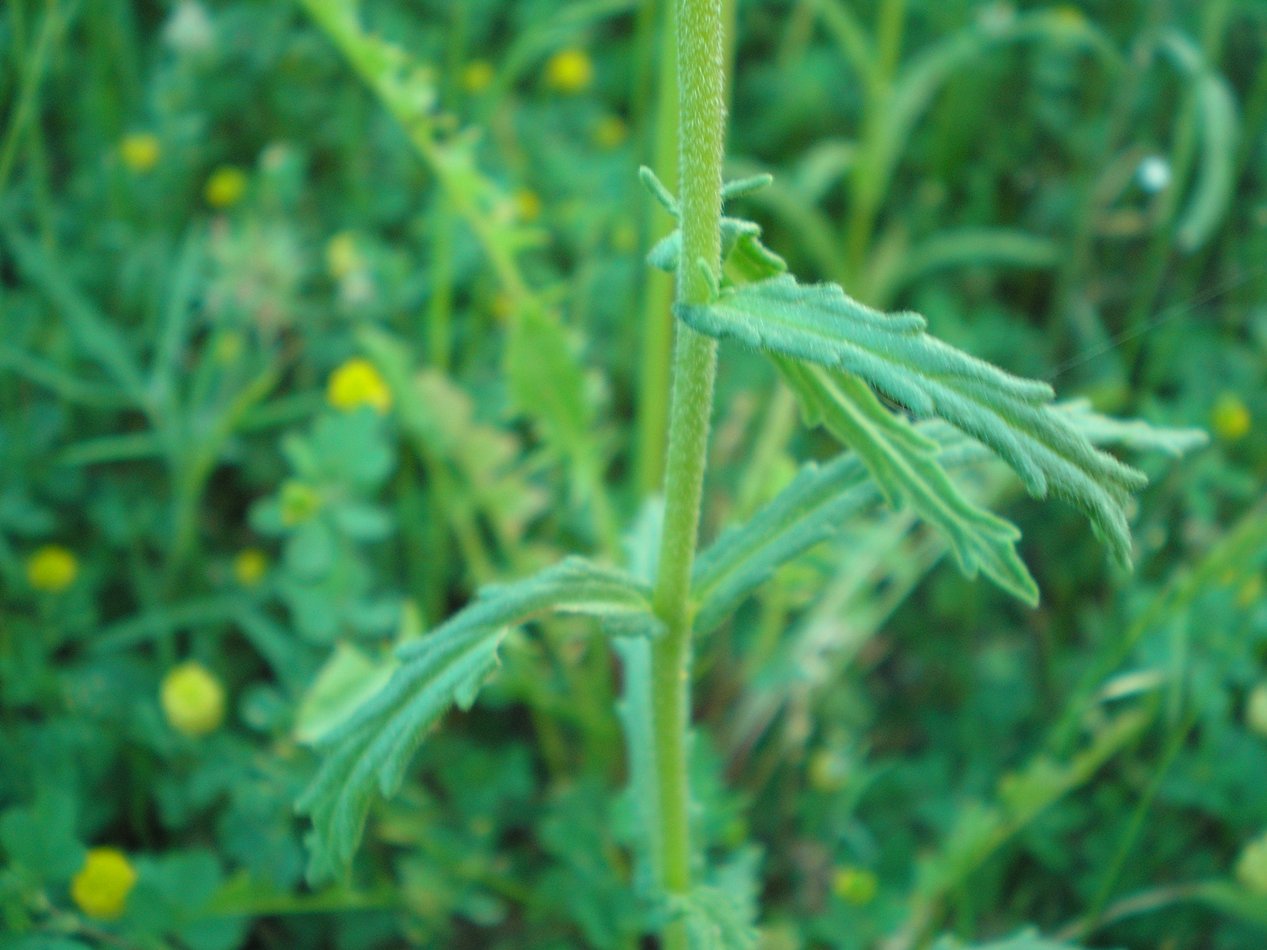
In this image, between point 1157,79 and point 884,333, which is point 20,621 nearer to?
point 884,333

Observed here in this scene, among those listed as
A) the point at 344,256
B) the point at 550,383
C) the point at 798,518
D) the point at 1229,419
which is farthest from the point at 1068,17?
the point at 798,518

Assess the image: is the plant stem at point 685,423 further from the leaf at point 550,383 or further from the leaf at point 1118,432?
the leaf at point 550,383

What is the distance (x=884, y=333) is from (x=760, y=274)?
0.18 meters

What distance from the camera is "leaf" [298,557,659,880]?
97cm

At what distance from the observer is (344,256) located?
6.57 ft

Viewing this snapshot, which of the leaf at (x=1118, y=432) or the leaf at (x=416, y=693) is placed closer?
the leaf at (x=416, y=693)

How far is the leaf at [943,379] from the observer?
2.71ft

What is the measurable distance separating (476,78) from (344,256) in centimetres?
54

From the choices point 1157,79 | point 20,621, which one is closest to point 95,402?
point 20,621

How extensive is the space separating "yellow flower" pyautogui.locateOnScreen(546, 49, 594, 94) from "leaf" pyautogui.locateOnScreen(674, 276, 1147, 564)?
165 centimetres

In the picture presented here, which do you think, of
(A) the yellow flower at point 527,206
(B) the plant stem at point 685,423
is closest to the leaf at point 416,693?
(B) the plant stem at point 685,423

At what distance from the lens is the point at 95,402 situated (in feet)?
5.96

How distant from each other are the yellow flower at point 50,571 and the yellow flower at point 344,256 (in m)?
0.68

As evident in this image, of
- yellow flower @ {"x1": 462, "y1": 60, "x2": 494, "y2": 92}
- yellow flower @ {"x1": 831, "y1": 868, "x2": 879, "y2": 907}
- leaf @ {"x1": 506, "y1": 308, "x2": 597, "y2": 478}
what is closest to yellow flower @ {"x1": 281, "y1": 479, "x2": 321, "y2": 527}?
leaf @ {"x1": 506, "y1": 308, "x2": 597, "y2": 478}
